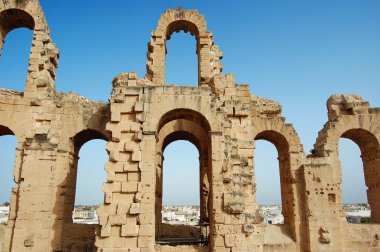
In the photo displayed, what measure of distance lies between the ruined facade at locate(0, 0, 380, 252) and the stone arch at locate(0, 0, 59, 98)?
0.04m

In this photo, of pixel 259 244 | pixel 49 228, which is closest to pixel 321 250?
pixel 259 244

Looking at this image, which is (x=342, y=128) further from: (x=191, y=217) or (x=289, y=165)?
(x=191, y=217)

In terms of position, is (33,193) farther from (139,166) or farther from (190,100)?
(190,100)

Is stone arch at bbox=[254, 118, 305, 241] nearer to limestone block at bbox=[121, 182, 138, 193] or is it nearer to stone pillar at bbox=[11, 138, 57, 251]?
limestone block at bbox=[121, 182, 138, 193]

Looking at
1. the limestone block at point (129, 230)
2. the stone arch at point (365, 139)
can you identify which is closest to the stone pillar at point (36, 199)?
the limestone block at point (129, 230)

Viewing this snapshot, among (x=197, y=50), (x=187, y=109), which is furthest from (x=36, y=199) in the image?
(x=197, y=50)

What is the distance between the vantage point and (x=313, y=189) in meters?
11.5

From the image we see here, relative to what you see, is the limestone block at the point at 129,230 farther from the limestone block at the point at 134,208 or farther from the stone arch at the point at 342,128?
the stone arch at the point at 342,128

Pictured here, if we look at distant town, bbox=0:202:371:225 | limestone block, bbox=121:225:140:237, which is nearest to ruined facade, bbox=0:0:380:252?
limestone block, bbox=121:225:140:237

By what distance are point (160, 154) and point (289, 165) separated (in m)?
5.29

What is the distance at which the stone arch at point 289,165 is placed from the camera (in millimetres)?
11719

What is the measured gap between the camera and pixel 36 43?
11.1 metres

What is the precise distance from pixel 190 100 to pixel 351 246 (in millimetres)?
8766

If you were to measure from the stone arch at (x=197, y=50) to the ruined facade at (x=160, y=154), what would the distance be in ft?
0.16
